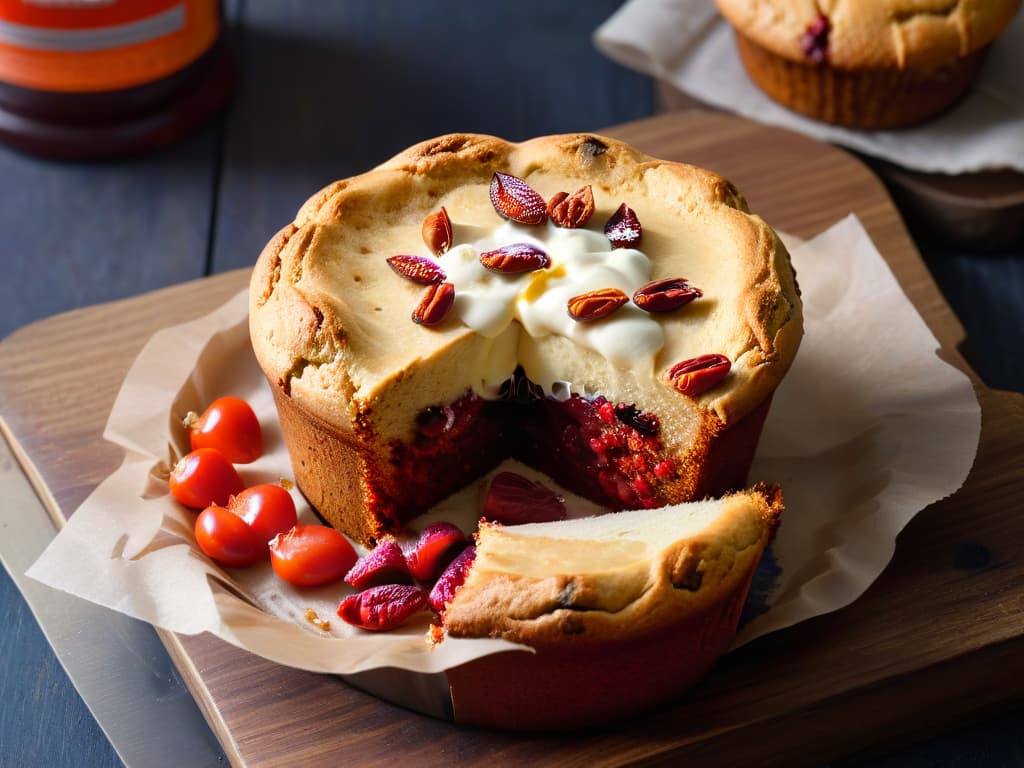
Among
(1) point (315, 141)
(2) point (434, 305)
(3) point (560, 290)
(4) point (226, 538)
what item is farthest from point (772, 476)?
(1) point (315, 141)

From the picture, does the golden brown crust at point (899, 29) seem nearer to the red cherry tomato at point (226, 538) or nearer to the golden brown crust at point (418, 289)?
the golden brown crust at point (418, 289)

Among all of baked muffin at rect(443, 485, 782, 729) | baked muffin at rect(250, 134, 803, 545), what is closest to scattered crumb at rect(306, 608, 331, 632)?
baked muffin at rect(250, 134, 803, 545)

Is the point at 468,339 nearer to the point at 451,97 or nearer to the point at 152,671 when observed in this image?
the point at 152,671

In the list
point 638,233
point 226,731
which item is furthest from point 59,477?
point 638,233

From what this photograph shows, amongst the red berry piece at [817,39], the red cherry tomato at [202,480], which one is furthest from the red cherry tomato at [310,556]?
the red berry piece at [817,39]

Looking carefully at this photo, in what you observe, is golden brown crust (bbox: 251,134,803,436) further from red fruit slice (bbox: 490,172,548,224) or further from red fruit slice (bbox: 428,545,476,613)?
red fruit slice (bbox: 428,545,476,613)

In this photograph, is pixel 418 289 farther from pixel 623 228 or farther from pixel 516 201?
pixel 623 228
